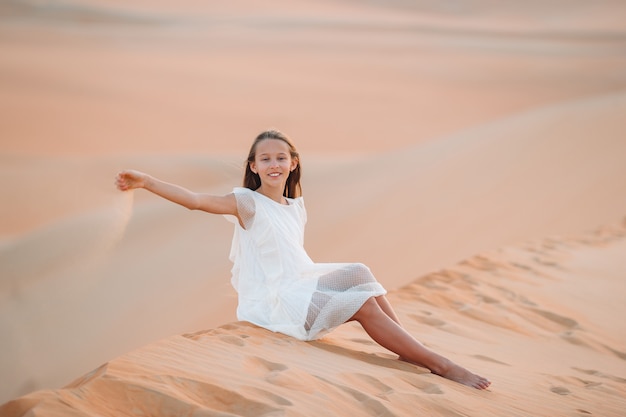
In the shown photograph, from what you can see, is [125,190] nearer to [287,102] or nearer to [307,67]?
[287,102]

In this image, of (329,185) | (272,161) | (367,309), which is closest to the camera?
(367,309)

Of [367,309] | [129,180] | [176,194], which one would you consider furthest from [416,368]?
[129,180]

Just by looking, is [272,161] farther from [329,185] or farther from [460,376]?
[329,185]

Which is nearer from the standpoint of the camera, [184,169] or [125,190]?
[125,190]

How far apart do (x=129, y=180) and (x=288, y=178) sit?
1107 mm

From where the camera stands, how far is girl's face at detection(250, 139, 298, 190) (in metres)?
4.26

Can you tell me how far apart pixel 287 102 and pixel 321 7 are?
42.9ft

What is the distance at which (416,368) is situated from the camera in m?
3.86

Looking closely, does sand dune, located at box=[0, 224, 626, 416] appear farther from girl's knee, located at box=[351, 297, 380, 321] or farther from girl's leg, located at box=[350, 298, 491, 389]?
girl's knee, located at box=[351, 297, 380, 321]

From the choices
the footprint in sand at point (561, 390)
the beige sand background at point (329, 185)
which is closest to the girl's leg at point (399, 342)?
the beige sand background at point (329, 185)

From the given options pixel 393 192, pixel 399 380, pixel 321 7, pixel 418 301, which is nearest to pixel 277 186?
pixel 399 380

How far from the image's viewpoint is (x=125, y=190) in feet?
12.0

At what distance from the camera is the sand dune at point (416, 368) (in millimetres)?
2934

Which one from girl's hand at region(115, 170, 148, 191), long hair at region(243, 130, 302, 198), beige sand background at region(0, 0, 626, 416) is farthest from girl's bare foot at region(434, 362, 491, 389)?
girl's hand at region(115, 170, 148, 191)
